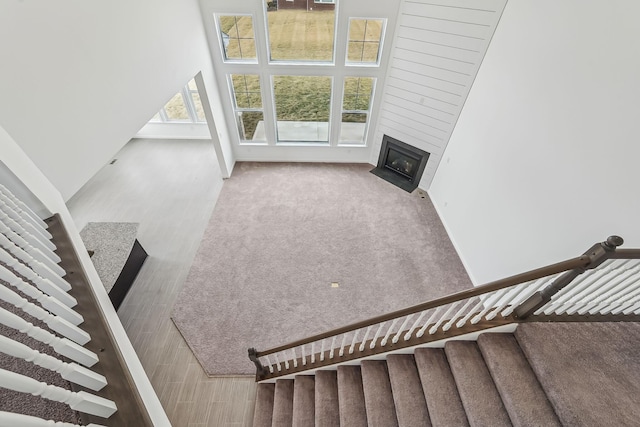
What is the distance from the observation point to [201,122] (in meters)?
7.75

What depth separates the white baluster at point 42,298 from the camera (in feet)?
3.66

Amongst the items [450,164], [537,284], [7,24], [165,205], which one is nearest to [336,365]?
[537,284]

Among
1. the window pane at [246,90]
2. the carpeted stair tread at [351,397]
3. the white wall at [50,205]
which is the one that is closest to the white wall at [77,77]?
the white wall at [50,205]

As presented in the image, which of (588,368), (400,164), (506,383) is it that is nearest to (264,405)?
(506,383)

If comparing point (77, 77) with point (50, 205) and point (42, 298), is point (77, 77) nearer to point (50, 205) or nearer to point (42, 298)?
point (50, 205)

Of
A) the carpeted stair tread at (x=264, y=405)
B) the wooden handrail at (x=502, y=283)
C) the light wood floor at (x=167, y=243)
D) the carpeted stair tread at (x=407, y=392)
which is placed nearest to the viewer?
the wooden handrail at (x=502, y=283)

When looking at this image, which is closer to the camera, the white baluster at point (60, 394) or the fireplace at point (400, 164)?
the white baluster at point (60, 394)

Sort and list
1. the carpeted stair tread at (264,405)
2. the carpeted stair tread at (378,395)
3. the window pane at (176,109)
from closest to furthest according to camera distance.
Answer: the carpeted stair tread at (378,395) → the carpeted stair tread at (264,405) → the window pane at (176,109)

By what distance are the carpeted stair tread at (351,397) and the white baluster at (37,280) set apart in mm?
2382

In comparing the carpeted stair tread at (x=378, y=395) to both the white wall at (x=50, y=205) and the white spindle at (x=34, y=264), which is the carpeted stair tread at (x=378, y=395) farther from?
the white spindle at (x=34, y=264)

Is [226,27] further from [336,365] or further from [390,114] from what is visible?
[336,365]

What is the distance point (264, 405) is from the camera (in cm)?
337

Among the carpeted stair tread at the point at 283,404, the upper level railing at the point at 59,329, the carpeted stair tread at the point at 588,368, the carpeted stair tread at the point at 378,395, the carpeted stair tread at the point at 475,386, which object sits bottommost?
the carpeted stair tread at the point at 283,404

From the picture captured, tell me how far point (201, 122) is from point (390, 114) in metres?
5.05
